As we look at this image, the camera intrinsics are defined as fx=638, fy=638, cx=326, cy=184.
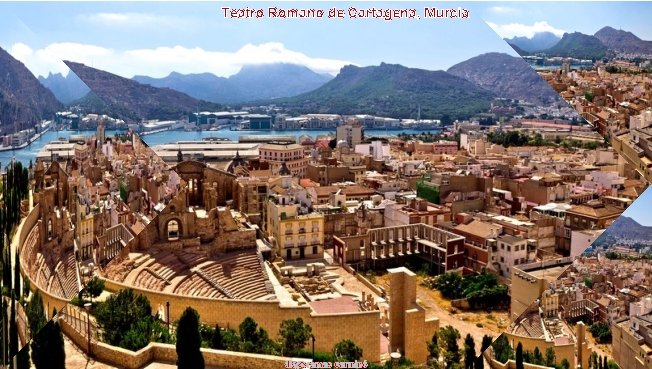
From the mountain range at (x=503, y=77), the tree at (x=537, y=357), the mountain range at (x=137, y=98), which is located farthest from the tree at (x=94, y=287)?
the mountain range at (x=503, y=77)

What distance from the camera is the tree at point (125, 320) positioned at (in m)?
3.23

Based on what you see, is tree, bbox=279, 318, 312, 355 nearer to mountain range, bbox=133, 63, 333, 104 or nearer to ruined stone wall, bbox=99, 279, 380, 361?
ruined stone wall, bbox=99, 279, 380, 361

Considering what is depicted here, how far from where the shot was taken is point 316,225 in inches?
280

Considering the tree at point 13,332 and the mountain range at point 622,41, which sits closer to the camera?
the tree at point 13,332

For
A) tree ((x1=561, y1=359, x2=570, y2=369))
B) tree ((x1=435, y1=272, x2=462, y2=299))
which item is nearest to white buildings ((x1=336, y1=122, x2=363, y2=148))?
tree ((x1=435, y1=272, x2=462, y2=299))

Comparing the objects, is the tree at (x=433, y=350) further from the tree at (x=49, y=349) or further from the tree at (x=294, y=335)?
the tree at (x=49, y=349)

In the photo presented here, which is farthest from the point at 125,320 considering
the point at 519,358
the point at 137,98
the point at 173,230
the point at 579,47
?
the point at 579,47

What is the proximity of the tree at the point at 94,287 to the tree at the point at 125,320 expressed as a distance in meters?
0.07

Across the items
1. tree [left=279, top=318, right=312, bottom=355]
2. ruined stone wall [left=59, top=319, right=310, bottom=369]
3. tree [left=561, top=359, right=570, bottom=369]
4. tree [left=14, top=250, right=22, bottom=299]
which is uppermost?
tree [left=14, top=250, right=22, bottom=299]

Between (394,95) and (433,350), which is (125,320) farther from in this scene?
(394,95)

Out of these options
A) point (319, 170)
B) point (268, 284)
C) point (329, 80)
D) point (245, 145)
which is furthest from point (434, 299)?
point (329, 80)

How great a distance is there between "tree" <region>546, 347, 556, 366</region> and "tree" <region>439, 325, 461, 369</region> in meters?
0.56

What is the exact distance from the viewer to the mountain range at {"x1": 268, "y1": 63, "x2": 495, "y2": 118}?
70.9 feet

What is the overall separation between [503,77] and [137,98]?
42.3 feet
